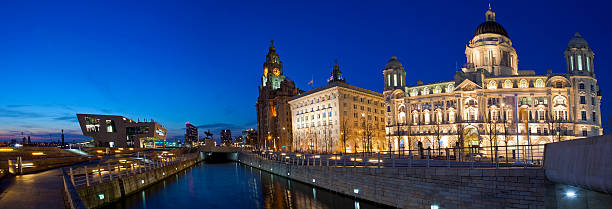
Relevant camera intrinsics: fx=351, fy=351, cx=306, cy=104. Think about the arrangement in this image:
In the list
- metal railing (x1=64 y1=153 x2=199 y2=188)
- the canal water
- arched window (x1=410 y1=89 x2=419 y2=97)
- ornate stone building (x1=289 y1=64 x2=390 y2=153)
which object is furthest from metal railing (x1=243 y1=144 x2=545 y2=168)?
arched window (x1=410 y1=89 x2=419 y2=97)

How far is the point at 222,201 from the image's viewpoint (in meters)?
39.9

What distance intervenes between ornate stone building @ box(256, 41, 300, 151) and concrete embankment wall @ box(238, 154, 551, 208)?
10690cm

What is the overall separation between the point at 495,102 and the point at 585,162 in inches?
3251

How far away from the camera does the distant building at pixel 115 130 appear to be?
11075 centimetres

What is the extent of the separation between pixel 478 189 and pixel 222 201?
27622mm

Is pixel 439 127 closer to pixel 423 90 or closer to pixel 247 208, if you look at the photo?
pixel 423 90

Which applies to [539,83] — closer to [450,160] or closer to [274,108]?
[450,160]

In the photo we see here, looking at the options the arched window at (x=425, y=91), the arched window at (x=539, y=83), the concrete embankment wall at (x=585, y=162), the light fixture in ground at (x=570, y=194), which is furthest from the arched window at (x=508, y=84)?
the concrete embankment wall at (x=585, y=162)

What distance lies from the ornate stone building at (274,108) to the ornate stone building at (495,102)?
185ft

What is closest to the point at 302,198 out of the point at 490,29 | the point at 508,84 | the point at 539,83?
the point at 508,84

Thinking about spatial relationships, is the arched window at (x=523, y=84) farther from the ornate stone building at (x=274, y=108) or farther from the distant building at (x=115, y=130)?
the distant building at (x=115, y=130)

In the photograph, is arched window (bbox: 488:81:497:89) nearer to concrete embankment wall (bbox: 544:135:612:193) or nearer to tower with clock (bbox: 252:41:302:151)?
concrete embankment wall (bbox: 544:135:612:193)

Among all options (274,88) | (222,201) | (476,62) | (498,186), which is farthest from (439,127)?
(274,88)

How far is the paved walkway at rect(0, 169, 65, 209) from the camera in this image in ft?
56.1
